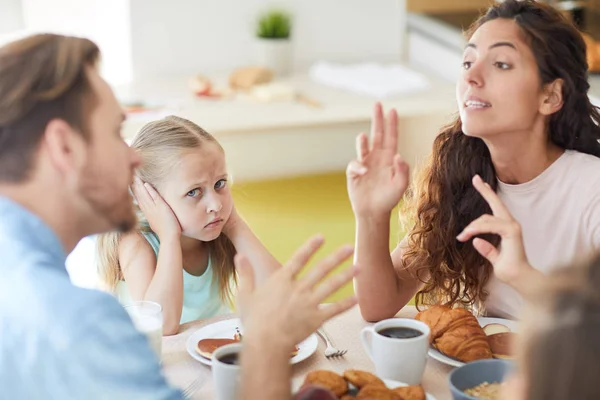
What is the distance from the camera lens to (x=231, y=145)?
3.17m

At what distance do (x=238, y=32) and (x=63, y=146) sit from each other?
261cm

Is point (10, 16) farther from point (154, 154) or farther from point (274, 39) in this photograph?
point (154, 154)

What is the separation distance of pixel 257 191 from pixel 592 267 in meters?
2.48

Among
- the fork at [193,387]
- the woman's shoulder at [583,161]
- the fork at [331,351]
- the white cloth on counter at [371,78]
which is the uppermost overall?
the woman's shoulder at [583,161]

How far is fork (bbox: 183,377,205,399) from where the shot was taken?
124cm

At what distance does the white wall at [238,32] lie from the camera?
3449mm

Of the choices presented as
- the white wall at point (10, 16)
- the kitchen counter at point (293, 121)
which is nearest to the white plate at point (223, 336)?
the kitchen counter at point (293, 121)

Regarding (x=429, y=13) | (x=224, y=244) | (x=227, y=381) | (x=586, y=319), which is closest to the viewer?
(x=586, y=319)

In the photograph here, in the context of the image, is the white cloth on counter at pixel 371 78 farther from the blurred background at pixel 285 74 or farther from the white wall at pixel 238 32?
the white wall at pixel 238 32

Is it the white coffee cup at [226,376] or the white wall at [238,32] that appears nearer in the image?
the white coffee cup at [226,376]

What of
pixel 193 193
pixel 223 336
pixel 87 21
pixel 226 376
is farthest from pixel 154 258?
pixel 87 21

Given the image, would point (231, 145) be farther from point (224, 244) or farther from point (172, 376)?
point (172, 376)

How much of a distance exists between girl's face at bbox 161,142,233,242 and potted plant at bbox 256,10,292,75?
6.22 ft

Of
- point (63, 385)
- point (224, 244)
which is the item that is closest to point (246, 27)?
point (224, 244)
